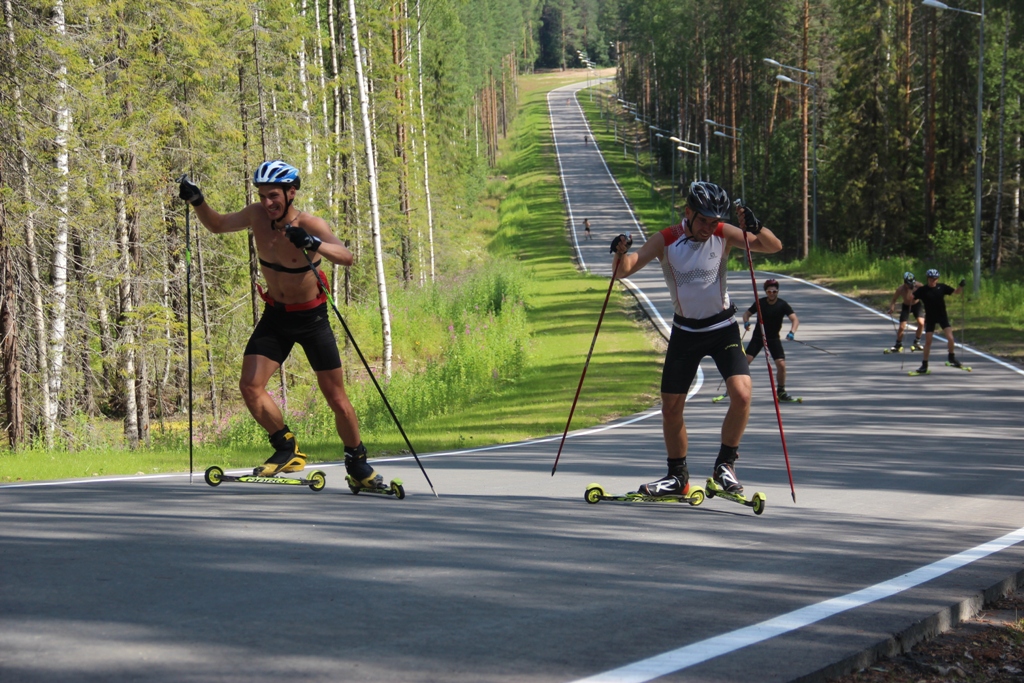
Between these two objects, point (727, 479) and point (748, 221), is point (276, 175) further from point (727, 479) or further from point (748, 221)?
point (727, 479)

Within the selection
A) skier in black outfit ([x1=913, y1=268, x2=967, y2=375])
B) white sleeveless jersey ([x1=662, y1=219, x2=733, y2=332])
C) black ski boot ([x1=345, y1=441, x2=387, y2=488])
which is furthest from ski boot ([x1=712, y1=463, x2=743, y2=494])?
skier in black outfit ([x1=913, y1=268, x2=967, y2=375])

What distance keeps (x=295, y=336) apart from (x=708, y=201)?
326 centimetres

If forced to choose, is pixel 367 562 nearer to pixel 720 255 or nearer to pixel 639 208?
pixel 720 255

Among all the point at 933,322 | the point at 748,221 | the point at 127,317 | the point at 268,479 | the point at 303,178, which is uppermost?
the point at 303,178

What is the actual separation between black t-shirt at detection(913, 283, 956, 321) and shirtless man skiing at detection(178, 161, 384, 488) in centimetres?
1753

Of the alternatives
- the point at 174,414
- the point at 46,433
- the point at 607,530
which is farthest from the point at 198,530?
the point at 174,414

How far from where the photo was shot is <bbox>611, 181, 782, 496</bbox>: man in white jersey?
808 cm

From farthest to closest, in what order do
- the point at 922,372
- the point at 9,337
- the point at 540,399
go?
1. the point at 922,372
2. the point at 540,399
3. the point at 9,337

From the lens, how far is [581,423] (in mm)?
18766

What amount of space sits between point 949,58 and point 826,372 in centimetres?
3902

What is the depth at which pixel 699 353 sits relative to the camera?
26.9 ft

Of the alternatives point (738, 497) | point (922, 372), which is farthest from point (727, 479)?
point (922, 372)

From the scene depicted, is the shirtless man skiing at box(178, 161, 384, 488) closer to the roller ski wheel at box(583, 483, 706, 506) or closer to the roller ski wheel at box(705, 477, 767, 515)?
the roller ski wheel at box(583, 483, 706, 506)

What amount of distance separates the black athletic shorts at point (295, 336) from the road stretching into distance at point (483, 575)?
3.54 ft
